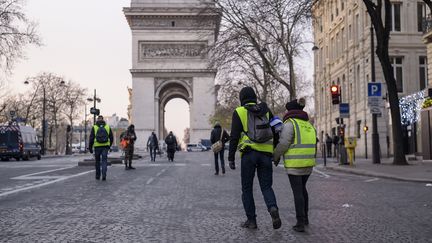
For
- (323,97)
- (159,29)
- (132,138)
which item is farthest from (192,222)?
(159,29)

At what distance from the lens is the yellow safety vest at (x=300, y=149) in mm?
7930

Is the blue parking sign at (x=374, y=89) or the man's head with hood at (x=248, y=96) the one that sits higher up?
the blue parking sign at (x=374, y=89)

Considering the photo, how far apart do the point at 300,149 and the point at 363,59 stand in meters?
36.1

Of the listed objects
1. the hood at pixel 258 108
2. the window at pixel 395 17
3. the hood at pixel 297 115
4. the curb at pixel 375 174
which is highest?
the window at pixel 395 17

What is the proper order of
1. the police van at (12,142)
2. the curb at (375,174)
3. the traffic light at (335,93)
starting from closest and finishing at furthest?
the curb at (375,174) → the traffic light at (335,93) → the police van at (12,142)

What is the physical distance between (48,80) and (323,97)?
3846 centimetres

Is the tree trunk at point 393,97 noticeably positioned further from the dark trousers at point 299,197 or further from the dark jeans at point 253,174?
the dark jeans at point 253,174

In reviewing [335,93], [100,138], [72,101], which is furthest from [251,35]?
[72,101]

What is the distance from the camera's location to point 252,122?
25.9 ft

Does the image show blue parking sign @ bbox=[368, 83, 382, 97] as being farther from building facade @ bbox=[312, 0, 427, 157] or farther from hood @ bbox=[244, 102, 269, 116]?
hood @ bbox=[244, 102, 269, 116]

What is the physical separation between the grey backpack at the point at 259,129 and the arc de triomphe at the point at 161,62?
66799 millimetres

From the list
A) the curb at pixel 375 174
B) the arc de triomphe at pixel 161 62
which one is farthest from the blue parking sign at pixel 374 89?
the arc de triomphe at pixel 161 62

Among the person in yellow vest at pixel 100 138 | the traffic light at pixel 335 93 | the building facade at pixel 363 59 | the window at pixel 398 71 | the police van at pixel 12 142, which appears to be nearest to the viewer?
the person in yellow vest at pixel 100 138

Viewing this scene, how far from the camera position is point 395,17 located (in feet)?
134
